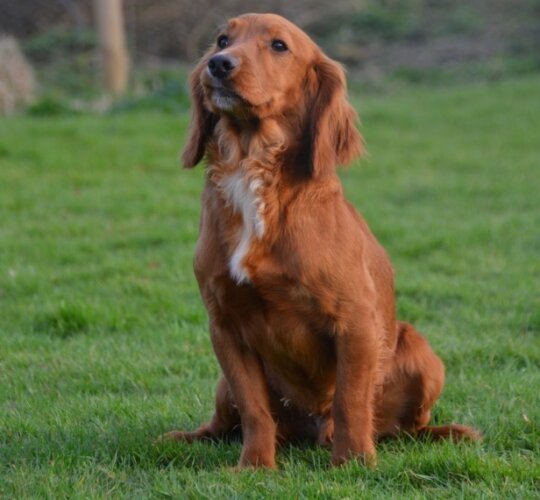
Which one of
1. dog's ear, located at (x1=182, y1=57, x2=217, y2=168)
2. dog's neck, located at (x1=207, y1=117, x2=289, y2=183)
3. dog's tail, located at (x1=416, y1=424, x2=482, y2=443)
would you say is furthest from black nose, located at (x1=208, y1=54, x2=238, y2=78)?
dog's tail, located at (x1=416, y1=424, x2=482, y2=443)

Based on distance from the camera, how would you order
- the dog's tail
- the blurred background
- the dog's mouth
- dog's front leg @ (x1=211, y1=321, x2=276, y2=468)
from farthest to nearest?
the blurred background, the dog's tail, dog's front leg @ (x1=211, y1=321, x2=276, y2=468), the dog's mouth

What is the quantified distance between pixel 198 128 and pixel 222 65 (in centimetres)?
49

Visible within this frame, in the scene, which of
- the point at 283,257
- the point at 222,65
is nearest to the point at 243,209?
the point at 283,257

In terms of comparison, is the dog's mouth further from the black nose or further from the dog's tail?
the dog's tail

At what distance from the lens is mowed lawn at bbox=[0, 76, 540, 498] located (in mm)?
3936

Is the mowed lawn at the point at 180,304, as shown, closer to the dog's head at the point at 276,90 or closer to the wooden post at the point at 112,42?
the dog's head at the point at 276,90

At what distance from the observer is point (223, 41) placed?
4.40m

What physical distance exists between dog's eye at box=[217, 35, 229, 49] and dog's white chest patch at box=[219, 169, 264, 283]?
0.55 meters

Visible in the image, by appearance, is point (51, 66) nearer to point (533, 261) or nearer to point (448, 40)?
point (448, 40)

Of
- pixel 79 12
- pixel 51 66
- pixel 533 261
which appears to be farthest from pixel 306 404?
pixel 79 12

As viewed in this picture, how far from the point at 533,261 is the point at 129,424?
3.89 metres

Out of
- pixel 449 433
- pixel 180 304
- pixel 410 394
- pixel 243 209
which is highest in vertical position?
pixel 243 209

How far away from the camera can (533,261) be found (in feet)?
24.6

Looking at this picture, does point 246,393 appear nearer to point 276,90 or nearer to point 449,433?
point 449,433
